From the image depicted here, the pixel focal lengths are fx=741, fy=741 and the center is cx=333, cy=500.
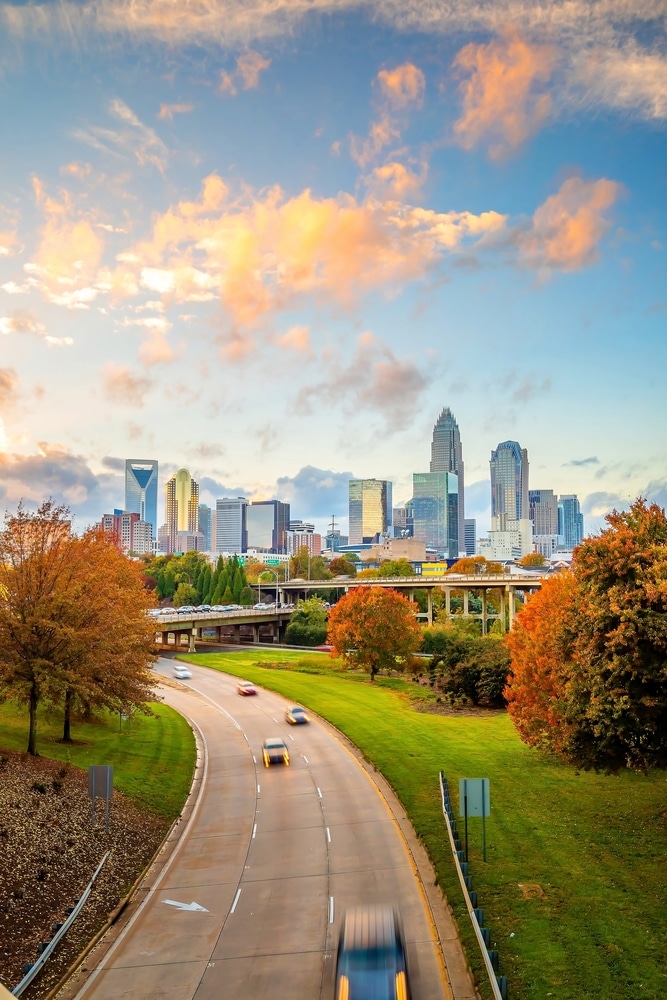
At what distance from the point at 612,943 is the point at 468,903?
336cm

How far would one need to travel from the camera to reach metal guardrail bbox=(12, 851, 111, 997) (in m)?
14.8

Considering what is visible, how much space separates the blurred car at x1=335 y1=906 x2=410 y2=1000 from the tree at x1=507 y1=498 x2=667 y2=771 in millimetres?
10028

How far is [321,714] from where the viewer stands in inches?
2079

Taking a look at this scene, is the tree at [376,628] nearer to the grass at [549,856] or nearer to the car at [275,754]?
the grass at [549,856]

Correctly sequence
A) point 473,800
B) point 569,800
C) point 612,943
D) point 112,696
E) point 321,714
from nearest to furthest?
point 612,943, point 473,800, point 569,800, point 112,696, point 321,714

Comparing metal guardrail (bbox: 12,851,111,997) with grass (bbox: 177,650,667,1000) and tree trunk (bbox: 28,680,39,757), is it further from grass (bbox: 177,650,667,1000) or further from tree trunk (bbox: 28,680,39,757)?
tree trunk (bbox: 28,680,39,757)

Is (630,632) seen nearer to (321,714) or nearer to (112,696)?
(112,696)

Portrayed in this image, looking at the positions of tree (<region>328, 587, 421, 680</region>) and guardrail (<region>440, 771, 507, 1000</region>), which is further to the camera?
tree (<region>328, 587, 421, 680</region>)

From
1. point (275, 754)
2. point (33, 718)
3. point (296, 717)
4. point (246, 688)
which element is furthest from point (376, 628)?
point (33, 718)

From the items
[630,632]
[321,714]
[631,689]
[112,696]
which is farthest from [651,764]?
[321,714]

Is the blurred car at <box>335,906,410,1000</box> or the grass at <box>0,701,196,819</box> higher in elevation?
the blurred car at <box>335,906,410,1000</box>

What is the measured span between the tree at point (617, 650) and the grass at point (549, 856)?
3140mm

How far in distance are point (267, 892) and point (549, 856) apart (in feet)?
29.1

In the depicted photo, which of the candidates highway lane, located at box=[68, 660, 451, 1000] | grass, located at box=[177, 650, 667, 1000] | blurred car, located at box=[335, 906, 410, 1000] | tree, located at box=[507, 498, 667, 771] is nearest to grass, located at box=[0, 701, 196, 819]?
highway lane, located at box=[68, 660, 451, 1000]
